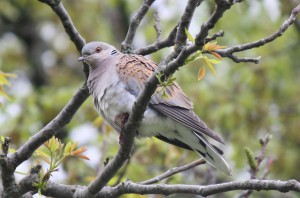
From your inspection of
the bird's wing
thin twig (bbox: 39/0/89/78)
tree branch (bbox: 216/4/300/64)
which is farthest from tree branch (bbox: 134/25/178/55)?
tree branch (bbox: 216/4/300/64)

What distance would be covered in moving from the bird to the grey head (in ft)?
0.54

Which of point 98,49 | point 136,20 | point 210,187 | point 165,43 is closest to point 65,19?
point 136,20

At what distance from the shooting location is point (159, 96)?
4402 mm

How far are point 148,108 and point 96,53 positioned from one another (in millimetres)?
806

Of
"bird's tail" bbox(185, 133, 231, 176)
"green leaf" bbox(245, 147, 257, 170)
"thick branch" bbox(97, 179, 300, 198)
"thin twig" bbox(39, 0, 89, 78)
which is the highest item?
"thin twig" bbox(39, 0, 89, 78)

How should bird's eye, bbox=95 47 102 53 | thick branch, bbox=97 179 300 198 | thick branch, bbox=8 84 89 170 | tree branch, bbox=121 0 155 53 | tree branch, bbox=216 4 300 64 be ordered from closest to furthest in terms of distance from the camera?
thick branch, bbox=97 179 300 198, tree branch, bbox=216 4 300 64, thick branch, bbox=8 84 89 170, tree branch, bbox=121 0 155 53, bird's eye, bbox=95 47 102 53

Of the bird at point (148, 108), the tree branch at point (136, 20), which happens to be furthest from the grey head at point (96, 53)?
the tree branch at point (136, 20)

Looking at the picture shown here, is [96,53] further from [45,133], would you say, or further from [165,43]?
[45,133]

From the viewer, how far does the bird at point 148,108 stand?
4.32m

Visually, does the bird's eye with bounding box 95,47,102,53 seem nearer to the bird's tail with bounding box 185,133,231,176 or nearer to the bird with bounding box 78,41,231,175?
the bird with bounding box 78,41,231,175

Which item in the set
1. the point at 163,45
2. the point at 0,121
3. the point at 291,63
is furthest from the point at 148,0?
the point at 291,63

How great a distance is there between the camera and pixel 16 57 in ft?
39.8

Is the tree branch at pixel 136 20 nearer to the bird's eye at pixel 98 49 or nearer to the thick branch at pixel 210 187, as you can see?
the bird's eye at pixel 98 49

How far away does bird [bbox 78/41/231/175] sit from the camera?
4324 millimetres
